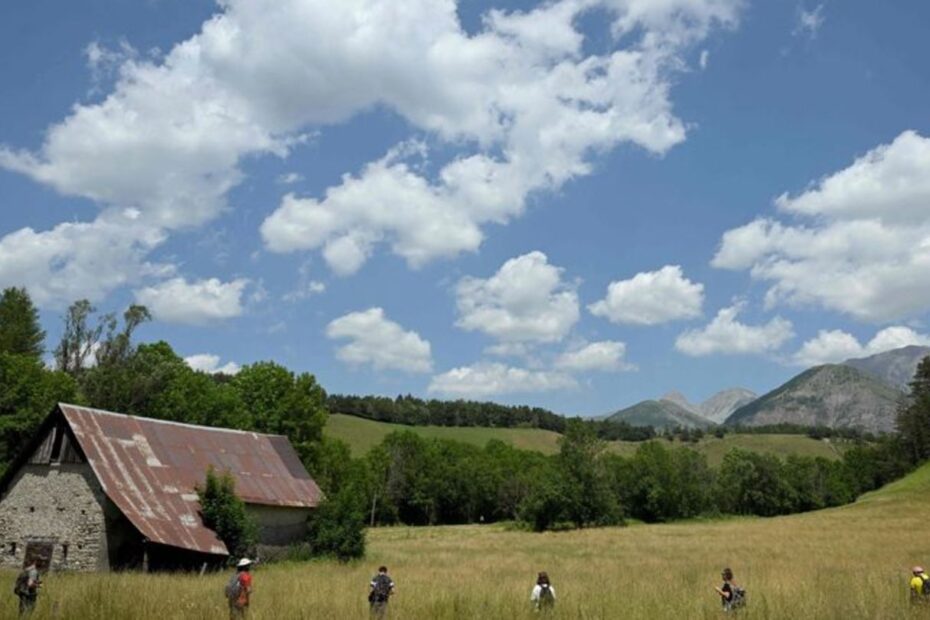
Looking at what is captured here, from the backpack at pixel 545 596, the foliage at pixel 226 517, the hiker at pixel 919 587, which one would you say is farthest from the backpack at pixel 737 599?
the foliage at pixel 226 517

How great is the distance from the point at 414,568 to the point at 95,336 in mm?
42415

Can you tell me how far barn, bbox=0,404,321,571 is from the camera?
30125 mm

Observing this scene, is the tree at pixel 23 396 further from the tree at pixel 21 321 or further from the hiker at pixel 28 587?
the hiker at pixel 28 587

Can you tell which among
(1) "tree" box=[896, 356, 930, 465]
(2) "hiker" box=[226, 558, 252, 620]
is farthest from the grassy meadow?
(1) "tree" box=[896, 356, 930, 465]

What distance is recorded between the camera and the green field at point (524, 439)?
416 ft

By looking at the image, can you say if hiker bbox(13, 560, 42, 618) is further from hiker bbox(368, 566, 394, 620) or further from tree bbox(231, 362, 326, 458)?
tree bbox(231, 362, 326, 458)

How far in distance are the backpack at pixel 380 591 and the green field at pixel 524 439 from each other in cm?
9165

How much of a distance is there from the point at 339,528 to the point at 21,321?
3995cm

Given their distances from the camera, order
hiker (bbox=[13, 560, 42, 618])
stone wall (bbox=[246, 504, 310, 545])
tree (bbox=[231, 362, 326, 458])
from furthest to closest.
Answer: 1. tree (bbox=[231, 362, 326, 458])
2. stone wall (bbox=[246, 504, 310, 545])
3. hiker (bbox=[13, 560, 42, 618])

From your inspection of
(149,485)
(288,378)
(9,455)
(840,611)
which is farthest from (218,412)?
(840,611)

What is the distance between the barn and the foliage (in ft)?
1.35

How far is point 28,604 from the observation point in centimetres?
1262

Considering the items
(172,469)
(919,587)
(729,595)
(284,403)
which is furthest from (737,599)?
(284,403)

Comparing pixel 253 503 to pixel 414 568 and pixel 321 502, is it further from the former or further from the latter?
pixel 414 568
